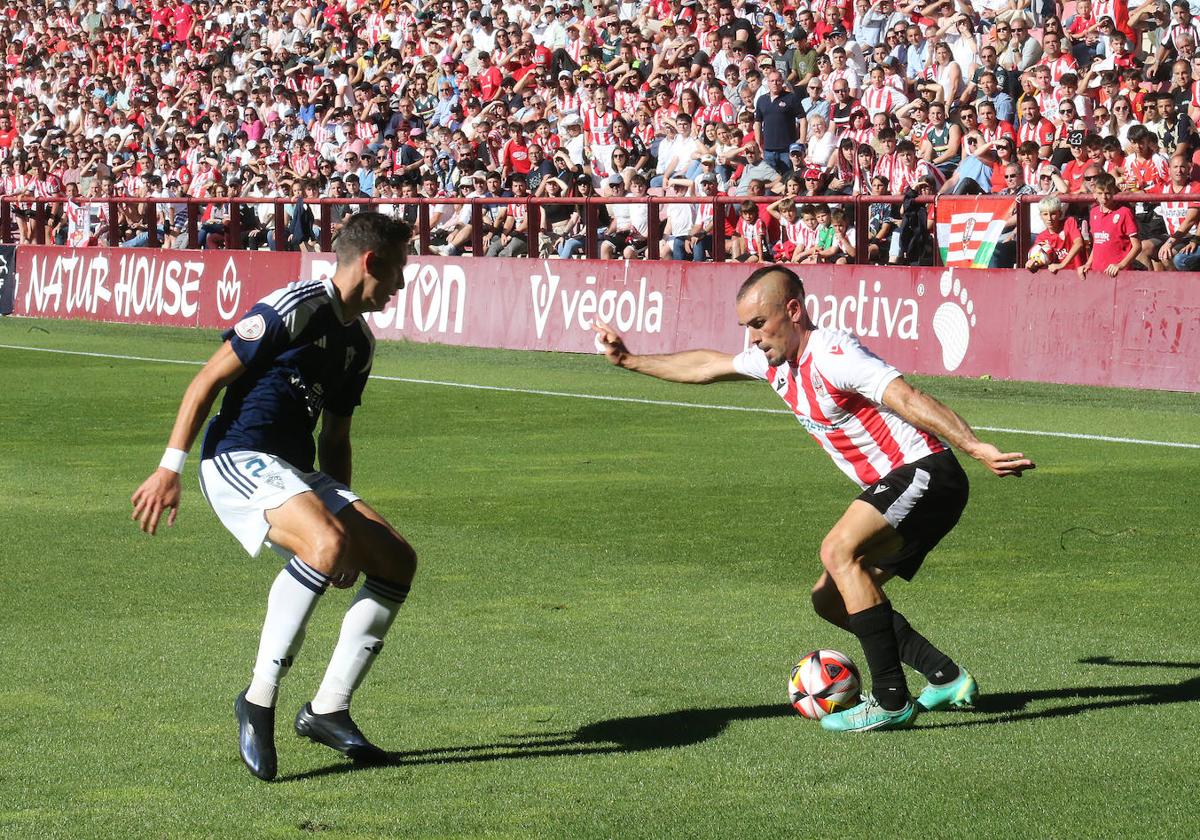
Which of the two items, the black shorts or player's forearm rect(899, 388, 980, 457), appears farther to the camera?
the black shorts

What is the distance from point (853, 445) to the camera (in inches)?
256

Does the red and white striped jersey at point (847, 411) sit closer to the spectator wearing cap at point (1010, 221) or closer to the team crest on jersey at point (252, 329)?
the team crest on jersey at point (252, 329)

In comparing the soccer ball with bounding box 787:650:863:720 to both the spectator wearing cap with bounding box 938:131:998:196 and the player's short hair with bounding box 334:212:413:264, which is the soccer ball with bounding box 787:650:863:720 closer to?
the player's short hair with bounding box 334:212:413:264

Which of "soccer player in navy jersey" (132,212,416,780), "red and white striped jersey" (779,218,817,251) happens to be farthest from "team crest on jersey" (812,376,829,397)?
"red and white striped jersey" (779,218,817,251)

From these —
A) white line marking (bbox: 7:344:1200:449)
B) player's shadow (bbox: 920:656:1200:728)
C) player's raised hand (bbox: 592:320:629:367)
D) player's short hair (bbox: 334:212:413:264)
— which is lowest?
white line marking (bbox: 7:344:1200:449)

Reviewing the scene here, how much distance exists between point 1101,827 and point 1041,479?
7.57 m

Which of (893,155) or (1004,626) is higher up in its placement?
(893,155)

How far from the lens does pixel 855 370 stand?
620cm

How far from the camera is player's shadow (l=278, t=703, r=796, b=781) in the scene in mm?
5820

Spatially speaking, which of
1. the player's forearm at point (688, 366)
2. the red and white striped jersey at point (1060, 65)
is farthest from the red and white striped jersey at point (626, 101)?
the player's forearm at point (688, 366)

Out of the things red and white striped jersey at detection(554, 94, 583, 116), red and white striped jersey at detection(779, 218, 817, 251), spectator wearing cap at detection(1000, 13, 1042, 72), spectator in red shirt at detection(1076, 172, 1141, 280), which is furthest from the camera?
red and white striped jersey at detection(554, 94, 583, 116)

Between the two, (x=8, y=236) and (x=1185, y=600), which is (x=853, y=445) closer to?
(x=1185, y=600)

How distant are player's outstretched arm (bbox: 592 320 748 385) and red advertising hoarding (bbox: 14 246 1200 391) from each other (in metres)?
11.2

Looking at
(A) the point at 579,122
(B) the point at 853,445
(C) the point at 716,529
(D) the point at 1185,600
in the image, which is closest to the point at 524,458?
(C) the point at 716,529
